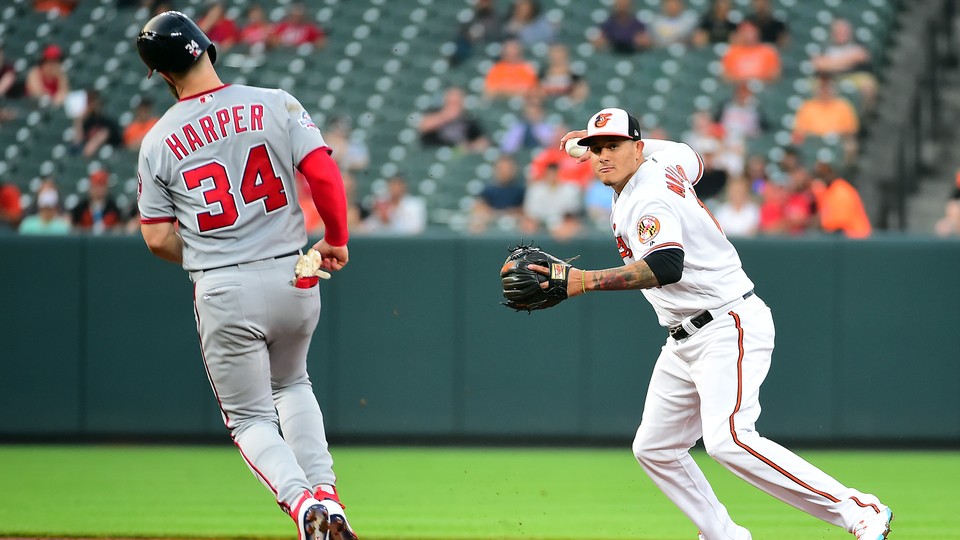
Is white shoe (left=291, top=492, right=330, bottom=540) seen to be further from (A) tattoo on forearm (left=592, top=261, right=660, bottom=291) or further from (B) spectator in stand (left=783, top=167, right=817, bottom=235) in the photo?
(B) spectator in stand (left=783, top=167, right=817, bottom=235)

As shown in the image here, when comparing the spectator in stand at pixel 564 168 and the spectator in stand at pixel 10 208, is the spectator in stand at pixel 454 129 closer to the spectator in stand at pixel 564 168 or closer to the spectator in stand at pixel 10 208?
the spectator in stand at pixel 564 168

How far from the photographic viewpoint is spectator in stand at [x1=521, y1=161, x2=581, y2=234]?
10477mm

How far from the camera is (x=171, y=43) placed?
430 cm

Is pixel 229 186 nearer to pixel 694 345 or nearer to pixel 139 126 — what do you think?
pixel 694 345

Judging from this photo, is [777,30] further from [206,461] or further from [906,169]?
[206,461]

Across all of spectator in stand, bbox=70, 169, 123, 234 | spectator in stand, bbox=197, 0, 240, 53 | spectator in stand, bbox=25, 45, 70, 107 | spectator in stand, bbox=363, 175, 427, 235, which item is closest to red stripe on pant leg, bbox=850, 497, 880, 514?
spectator in stand, bbox=363, 175, 427, 235

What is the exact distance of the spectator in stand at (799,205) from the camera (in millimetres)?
9953

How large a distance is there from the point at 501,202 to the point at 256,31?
434cm

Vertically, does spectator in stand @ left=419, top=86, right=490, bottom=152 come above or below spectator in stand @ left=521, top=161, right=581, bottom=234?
above

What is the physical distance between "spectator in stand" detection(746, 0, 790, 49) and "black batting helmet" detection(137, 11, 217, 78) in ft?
30.9

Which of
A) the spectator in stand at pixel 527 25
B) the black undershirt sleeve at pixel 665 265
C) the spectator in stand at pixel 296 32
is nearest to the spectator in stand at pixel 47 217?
the spectator in stand at pixel 296 32

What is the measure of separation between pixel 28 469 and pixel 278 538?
3254mm

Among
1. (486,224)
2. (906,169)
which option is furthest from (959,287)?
(486,224)

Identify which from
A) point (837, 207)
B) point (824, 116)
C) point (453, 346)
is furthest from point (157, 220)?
point (824, 116)
